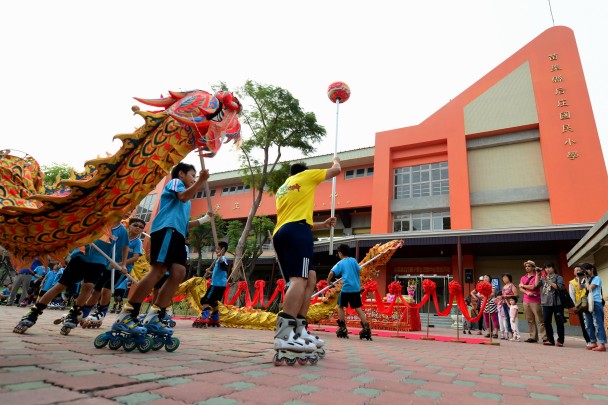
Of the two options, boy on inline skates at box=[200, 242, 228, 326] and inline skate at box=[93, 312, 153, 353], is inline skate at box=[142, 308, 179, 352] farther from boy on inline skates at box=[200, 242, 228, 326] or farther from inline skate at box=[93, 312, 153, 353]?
boy on inline skates at box=[200, 242, 228, 326]

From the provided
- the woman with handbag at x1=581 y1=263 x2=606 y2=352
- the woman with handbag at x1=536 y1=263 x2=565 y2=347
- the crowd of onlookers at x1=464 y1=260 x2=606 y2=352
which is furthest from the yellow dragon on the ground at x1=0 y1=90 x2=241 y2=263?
the woman with handbag at x1=536 y1=263 x2=565 y2=347

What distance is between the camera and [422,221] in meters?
21.6

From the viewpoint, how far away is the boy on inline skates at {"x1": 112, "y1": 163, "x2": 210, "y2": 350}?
2.90m

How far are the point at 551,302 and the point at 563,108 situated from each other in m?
15.5

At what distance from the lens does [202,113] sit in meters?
2.83

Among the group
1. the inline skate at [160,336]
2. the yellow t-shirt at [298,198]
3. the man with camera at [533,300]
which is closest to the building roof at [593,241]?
the man with camera at [533,300]

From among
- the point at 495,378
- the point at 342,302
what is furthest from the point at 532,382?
the point at 342,302

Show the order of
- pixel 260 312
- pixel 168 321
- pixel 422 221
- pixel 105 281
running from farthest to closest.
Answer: pixel 422 221 → pixel 260 312 → pixel 105 281 → pixel 168 321

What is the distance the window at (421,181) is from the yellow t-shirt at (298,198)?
64.5 feet

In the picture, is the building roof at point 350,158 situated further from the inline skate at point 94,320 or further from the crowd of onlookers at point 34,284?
the inline skate at point 94,320

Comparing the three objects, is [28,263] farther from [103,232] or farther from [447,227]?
[447,227]

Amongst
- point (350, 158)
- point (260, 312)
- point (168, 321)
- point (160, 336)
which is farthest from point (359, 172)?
point (160, 336)

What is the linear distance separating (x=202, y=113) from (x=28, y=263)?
180 cm

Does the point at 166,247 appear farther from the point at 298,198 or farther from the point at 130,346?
the point at 298,198
